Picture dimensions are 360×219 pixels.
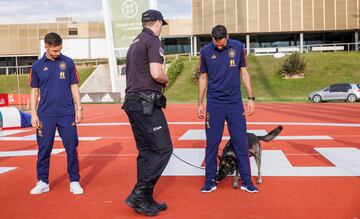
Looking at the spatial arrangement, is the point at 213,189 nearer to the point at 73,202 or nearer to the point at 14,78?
the point at 73,202

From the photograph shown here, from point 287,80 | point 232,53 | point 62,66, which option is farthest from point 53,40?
point 287,80

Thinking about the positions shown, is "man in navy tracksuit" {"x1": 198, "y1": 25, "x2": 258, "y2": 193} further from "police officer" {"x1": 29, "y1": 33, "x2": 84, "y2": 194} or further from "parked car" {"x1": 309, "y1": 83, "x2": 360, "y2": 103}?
"parked car" {"x1": 309, "y1": 83, "x2": 360, "y2": 103}

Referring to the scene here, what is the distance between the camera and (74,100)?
625 centimetres

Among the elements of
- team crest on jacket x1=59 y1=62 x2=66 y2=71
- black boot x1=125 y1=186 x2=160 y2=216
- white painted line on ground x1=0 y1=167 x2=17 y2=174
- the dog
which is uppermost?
team crest on jacket x1=59 y1=62 x2=66 y2=71

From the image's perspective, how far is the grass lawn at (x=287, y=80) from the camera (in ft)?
133

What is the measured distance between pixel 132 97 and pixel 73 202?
1.55 meters

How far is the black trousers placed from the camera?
498 cm

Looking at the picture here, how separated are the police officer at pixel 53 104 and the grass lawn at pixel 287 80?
3209cm

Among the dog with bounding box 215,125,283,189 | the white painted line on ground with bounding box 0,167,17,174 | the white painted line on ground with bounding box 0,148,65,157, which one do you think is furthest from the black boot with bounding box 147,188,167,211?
the white painted line on ground with bounding box 0,148,65,157

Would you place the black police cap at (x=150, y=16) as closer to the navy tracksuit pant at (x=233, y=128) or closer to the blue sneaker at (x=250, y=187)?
the navy tracksuit pant at (x=233, y=128)

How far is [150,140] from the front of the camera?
500 centimetres

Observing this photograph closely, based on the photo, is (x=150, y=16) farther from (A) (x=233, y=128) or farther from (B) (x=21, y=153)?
(B) (x=21, y=153)

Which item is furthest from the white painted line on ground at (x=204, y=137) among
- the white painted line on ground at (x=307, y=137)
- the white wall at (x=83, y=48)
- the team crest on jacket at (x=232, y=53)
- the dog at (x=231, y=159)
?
the white wall at (x=83, y=48)

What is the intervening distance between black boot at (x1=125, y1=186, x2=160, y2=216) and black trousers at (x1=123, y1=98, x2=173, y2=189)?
0.07 meters
